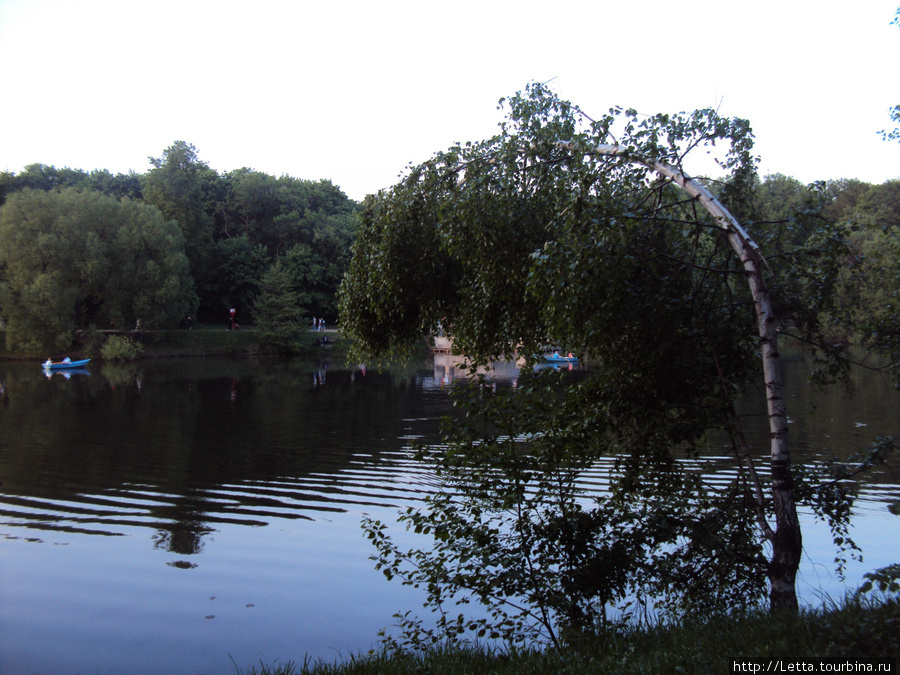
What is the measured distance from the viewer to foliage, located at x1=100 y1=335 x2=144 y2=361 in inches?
2034

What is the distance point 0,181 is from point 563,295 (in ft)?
259

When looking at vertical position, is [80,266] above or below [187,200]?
below

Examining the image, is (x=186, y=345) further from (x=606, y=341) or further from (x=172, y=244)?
(x=606, y=341)

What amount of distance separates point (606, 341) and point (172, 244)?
5688 cm

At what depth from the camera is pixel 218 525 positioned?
1210cm

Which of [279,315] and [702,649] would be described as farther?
[279,315]

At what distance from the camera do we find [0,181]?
6819 cm

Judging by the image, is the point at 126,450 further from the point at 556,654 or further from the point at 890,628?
the point at 890,628

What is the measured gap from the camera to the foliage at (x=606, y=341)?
5.66 meters

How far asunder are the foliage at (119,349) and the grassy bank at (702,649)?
51492 mm

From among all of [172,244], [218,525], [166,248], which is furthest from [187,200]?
[218,525]

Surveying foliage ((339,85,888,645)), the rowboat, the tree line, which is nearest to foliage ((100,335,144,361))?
the tree line

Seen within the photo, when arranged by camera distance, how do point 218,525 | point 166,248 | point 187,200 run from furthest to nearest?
1. point 187,200
2. point 166,248
3. point 218,525

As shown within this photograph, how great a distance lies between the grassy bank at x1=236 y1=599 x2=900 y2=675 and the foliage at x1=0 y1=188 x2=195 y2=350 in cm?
5071
